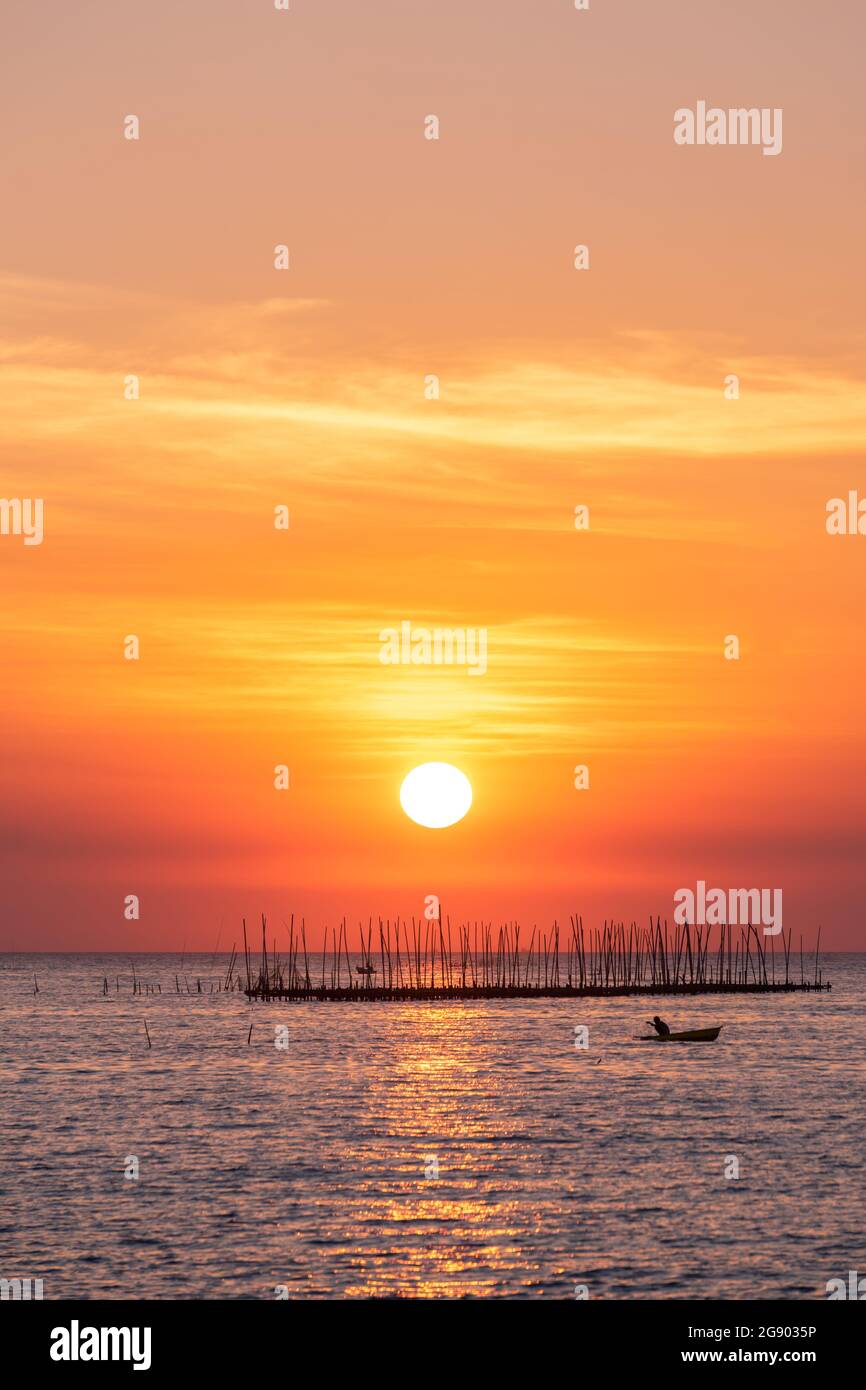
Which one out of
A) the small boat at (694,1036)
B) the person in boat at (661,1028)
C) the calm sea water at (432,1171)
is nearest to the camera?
the calm sea water at (432,1171)

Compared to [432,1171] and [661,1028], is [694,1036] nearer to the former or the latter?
[661,1028]

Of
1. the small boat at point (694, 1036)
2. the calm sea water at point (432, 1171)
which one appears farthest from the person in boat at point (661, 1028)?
the calm sea water at point (432, 1171)

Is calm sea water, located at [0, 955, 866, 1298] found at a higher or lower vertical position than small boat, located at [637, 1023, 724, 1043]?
lower

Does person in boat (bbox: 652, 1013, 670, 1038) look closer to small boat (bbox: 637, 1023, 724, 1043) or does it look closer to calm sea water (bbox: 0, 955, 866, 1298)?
small boat (bbox: 637, 1023, 724, 1043)

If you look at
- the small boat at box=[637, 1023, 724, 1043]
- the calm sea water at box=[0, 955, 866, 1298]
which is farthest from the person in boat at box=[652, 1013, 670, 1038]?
the calm sea water at box=[0, 955, 866, 1298]

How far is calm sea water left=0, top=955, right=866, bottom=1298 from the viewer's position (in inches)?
1718

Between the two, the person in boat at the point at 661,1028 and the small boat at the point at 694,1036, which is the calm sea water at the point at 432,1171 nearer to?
the person in boat at the point at 661,1028

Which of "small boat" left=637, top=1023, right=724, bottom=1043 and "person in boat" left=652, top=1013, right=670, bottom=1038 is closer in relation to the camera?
"person in boat" left=652, top=1013, right=670, bottom=1038

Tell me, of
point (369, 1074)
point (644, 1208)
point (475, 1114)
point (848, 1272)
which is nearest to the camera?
point (848, 1272)

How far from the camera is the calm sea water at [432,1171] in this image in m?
Answer: 43.6
